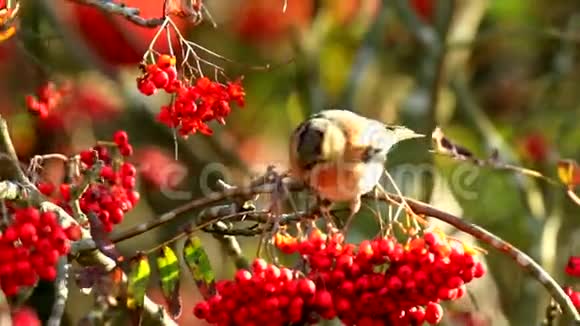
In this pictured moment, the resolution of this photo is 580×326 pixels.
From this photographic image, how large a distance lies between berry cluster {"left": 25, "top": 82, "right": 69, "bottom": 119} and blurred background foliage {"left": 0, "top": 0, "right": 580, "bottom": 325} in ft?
3.29

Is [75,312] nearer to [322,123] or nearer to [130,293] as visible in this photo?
[322,123]

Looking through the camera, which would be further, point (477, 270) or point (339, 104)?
point (339, 104)

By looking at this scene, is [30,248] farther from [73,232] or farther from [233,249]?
[233,249]

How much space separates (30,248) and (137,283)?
0.65 ft

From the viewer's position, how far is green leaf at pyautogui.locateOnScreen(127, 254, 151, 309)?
226cm

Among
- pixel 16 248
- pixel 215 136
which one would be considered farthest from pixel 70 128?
pixel 16 248

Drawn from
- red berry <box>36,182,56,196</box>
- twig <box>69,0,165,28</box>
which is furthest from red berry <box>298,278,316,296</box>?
red berry <box>36,182,56,196</box>

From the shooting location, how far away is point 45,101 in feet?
10.9

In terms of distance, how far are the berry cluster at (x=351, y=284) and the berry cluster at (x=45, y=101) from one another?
1.08 meters

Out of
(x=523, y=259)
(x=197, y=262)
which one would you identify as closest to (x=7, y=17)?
(x=197, y=262)

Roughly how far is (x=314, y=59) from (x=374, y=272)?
292 centimetres

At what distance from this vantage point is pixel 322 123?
2998 mm

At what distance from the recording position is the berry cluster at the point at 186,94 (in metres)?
2.66

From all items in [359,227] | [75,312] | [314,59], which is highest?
[314,59]
